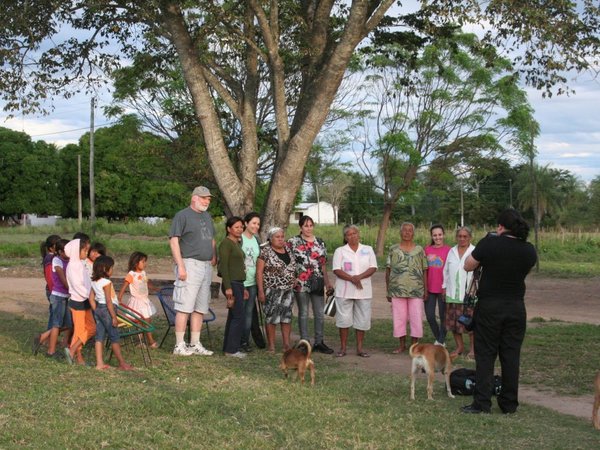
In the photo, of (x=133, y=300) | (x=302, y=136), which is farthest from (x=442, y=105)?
(x=133, y=300)

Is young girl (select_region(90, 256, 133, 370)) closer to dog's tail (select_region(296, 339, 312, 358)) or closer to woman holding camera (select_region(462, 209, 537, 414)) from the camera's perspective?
dog's tail (select_region(296, 339, 312, 358))

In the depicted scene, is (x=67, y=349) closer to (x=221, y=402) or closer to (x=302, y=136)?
(x=221, y=402)

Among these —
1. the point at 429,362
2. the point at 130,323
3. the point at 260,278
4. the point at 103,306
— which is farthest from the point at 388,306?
the point at 429,362

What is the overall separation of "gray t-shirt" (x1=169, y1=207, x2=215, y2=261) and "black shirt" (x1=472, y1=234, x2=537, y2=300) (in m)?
4.00

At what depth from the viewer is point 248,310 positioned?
34.9 feet

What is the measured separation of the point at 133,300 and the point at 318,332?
2506 millimetres

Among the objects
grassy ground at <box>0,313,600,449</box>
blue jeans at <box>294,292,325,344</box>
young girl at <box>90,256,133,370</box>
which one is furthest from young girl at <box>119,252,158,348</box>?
blue jeans at <box>294,292,325,344</box>

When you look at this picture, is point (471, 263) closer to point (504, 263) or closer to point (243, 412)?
point (504, 263)

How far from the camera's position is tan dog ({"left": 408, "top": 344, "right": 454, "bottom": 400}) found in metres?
7.70

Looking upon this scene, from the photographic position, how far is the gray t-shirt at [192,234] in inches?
396

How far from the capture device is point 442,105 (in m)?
31.3

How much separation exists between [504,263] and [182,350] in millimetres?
4530

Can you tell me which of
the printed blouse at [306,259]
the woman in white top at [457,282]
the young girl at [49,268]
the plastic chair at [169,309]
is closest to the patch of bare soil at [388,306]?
the woman in white top at [457,282]

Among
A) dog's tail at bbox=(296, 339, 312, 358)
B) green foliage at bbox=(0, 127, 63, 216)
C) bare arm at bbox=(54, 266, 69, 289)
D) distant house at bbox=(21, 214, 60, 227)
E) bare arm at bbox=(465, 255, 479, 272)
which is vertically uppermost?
green foliage at bbox=(0, 127, 63, 216)
